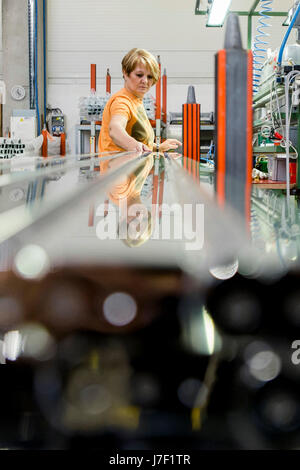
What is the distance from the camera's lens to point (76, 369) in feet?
1.11

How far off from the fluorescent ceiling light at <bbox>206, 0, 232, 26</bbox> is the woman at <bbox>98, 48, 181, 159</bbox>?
2.48 metres

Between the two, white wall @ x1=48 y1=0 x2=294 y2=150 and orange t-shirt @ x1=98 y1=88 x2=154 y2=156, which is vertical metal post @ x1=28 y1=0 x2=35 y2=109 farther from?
orange t-shirt @ x1=98 y1=88 x2=154 y2=156

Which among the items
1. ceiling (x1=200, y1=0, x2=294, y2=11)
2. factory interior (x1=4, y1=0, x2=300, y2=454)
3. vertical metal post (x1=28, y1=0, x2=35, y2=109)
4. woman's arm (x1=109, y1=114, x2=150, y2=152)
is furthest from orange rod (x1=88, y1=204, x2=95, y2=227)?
ceiling (x1=200, y1=0, x2=294, y2=11)

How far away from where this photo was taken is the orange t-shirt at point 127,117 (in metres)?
1.82

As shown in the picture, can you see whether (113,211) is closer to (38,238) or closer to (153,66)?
(38,238)

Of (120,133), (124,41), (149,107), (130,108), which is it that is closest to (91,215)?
(120,133)

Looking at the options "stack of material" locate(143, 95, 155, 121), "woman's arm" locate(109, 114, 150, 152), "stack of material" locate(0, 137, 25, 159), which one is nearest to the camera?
"woman's arm" locate(109, 114, 150, 152)

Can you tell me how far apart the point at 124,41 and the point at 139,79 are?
19.2 feet

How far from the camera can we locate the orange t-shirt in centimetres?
182

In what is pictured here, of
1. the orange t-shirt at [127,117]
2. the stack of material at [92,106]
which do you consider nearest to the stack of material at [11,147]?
the stack of material at [92,106]

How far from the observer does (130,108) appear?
72.9 inches

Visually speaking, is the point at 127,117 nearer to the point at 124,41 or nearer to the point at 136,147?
the point at 136,147

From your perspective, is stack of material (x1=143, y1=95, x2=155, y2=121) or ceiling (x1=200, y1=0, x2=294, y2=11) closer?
stack of material (x1=143, y1=95, x2=155, y2=121)

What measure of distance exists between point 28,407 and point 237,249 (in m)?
0.24
